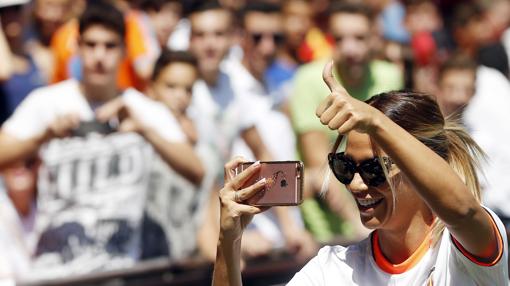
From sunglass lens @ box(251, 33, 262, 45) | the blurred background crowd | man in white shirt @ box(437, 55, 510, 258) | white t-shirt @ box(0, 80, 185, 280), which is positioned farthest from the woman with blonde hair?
man in white shirt @ box(437, 55, 510, 258)

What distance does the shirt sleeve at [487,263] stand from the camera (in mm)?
2615

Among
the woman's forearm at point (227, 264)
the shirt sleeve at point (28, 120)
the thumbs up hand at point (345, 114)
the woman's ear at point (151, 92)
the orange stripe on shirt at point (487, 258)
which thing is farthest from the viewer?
the woman's ear at point (151, 92)

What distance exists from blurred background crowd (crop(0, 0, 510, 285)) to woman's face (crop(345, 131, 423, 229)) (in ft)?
5.31

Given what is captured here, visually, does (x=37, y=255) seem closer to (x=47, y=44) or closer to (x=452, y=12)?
(x=47, y=44)

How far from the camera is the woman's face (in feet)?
9.28

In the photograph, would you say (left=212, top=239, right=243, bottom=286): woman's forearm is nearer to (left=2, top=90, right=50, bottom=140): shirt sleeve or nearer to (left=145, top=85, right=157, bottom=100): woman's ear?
(left=2, top=90, right=50, bottom=140): shirt sleeve

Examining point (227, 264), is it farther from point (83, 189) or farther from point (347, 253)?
point (83, 189)

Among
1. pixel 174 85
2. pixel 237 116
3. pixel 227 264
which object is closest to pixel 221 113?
pixel 237 116

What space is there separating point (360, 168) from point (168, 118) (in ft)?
10.2

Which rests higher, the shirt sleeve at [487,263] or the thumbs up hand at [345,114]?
the thumbs up hand at [345,114]

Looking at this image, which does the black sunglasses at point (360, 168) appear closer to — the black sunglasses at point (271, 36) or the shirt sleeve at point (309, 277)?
the shirt sleeve at point (309, 277)

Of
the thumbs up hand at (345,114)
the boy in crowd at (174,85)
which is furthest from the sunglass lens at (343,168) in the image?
the boy in crowd at (174,85)

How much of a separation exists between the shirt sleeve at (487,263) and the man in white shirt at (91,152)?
120 inches

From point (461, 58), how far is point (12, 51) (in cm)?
309
